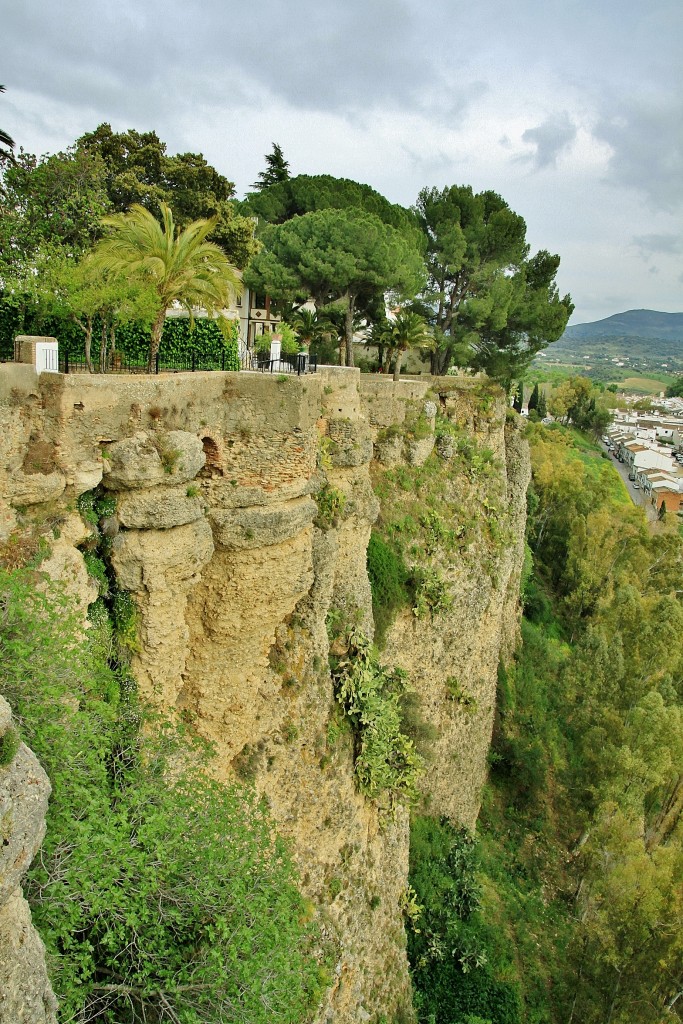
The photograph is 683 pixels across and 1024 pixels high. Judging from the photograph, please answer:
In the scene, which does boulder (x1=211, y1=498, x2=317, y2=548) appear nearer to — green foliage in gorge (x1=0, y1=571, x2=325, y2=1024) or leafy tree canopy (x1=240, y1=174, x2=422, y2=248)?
green foliage in gorge (x1=0, y1=571, x2=325, y2=1024)

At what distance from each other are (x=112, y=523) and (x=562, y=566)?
39349mm

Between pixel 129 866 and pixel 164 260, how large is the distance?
9677mm

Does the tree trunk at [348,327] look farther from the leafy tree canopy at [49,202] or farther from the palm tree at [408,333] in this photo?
the leafy tree canopy at [49,202]

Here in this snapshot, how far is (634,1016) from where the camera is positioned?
1844 centimetres

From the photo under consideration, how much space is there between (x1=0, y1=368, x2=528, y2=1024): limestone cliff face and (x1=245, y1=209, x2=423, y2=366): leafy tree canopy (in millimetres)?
11756

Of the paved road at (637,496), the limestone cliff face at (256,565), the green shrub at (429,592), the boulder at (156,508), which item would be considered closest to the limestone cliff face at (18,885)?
the limestone cliff face at (256,565)

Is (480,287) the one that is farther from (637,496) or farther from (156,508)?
(637,496)

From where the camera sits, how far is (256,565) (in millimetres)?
12633

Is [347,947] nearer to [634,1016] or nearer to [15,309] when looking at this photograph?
[634,1016]

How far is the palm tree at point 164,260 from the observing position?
12.7 meters

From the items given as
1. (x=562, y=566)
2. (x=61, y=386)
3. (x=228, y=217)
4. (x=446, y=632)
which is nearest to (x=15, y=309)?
(x=61, y=386)

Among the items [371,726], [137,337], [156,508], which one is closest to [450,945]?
[371,726]

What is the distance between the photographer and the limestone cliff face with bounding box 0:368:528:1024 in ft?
33.6

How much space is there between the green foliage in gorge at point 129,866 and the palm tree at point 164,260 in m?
6.04
